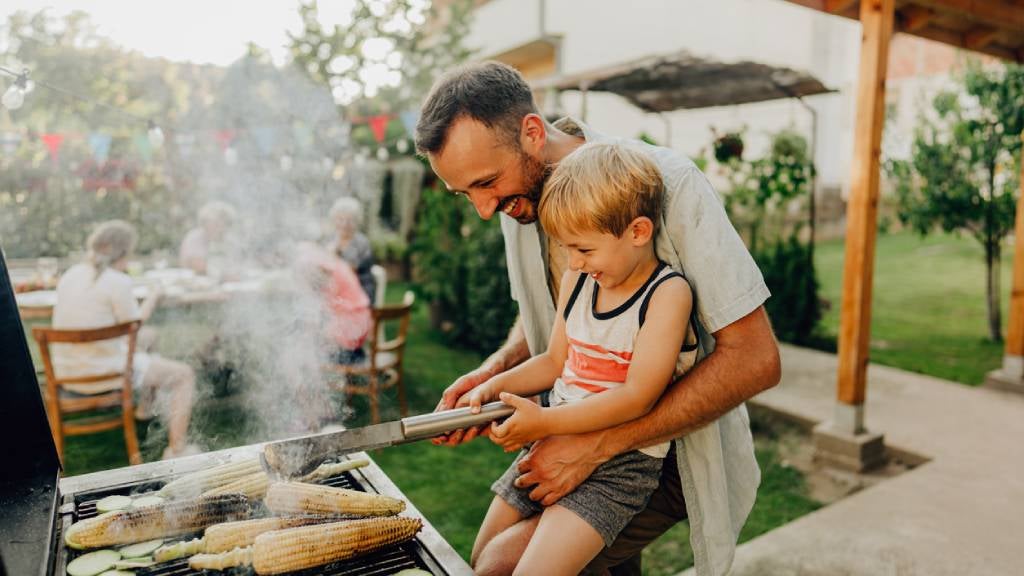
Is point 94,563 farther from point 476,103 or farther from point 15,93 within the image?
point 15,93

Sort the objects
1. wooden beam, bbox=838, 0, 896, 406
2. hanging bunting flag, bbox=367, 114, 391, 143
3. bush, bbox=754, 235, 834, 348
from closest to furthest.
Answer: wooden beam, bbox=838, 0, 896, 406 < bush, bbox=754, 235, 834, 348 < hanging bunting flag, bbox=367, 114, 391, 143

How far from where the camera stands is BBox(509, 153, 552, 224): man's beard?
2.17m

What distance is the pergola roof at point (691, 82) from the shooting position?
7707 mm

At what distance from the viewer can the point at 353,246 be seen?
22.0 ft

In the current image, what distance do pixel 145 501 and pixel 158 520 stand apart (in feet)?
0.76

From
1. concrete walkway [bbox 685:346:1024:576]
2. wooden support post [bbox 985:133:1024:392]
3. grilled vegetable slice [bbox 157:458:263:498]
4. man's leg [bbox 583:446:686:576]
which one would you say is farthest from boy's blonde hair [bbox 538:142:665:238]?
wooden support post [bbox 985:133:1024:392]

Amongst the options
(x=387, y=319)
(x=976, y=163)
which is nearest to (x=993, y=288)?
(x=976, y=163)

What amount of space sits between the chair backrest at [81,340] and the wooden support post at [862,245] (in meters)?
5.06

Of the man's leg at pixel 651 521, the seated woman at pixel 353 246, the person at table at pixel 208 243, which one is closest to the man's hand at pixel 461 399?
the man's leg at pixel 651 521

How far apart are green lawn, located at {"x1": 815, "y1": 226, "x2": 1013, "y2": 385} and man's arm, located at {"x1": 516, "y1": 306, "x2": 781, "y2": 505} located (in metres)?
6.83

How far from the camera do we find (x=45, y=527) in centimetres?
170

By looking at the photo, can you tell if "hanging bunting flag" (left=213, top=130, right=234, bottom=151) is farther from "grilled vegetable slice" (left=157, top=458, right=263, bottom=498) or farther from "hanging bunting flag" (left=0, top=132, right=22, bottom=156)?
"grilled vegetable slice" (left=157, top=458, right=263, bottom=498)

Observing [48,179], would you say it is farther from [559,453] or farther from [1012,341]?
[1012,341]

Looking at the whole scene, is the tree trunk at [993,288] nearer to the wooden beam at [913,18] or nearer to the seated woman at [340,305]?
the wooden beam at [913,18]
